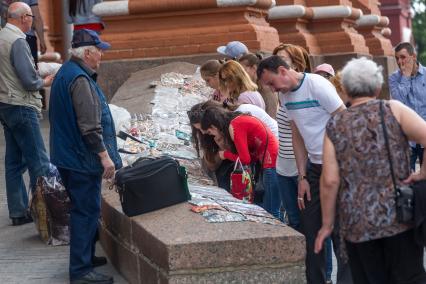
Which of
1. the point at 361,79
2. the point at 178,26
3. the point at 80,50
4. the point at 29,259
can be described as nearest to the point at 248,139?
the point at 80,50

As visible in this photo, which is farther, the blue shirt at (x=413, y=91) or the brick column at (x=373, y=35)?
the brick column at (x=373, y=35)

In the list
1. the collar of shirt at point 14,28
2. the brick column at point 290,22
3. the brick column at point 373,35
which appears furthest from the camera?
the brick column at point 373,35

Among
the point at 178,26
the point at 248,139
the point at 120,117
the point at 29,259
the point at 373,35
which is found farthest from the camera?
the point at 373,35

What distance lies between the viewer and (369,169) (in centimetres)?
564

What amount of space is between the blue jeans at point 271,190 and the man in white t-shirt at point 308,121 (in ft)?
4.19

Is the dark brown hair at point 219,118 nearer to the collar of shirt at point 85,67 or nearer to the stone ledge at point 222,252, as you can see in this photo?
the collar of shirt at point 85,67

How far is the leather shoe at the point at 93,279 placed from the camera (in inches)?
299

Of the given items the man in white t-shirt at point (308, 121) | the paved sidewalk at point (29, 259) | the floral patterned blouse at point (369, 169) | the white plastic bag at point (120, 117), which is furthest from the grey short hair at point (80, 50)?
the white plastic bag at point (120, 117)

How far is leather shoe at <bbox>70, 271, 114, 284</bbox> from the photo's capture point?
299 inches

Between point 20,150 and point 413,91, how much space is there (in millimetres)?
4095

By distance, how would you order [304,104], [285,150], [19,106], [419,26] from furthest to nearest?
1. [419,26]
2. [19,106]
3. [285,150]
4. [304,104]

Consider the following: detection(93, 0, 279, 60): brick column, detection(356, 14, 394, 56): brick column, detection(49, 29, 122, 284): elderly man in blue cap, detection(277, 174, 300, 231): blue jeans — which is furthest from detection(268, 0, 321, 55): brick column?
detection(49, 29, 122, 284): elderly man in blue cap

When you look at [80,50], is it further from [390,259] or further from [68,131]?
[390,259]

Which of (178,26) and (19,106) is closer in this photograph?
(19,106)
